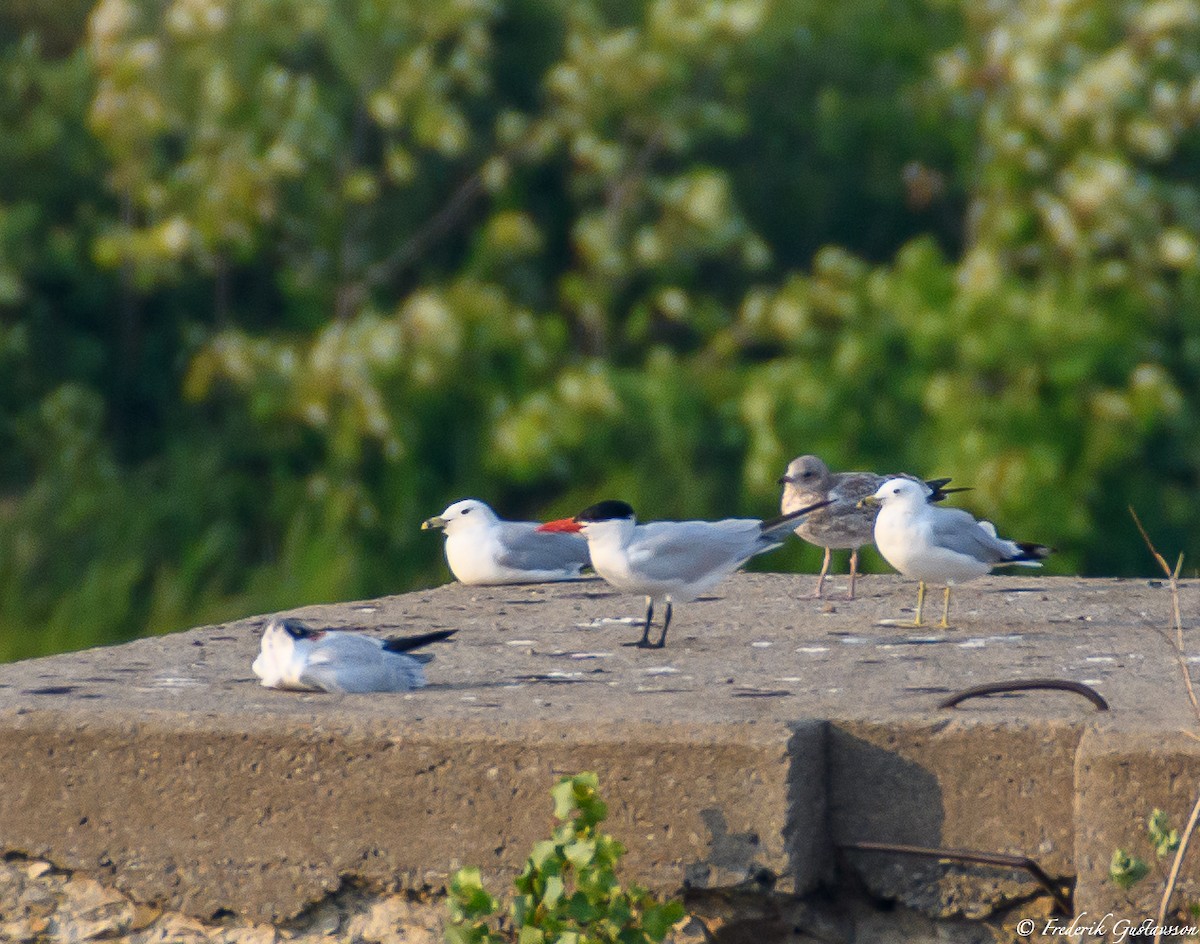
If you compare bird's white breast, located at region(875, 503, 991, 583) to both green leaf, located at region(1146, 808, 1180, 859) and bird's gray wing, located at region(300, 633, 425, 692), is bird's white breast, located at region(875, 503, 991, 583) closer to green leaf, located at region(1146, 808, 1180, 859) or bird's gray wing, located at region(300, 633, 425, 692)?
bird's gray wing, located at region(300, 633, 425, 692)

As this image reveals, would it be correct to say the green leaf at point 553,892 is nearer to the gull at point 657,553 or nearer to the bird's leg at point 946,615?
the gull at point 657,553

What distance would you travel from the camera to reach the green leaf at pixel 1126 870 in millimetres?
2457

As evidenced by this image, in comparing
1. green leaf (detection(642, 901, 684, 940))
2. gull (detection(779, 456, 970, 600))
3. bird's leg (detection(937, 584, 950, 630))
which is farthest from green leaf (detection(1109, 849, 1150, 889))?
gull (detection(779, 456, 970, 600))

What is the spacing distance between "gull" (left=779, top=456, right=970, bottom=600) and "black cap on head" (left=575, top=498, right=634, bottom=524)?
3.34ft

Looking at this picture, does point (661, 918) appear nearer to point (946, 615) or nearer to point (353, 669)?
point (353, 669)

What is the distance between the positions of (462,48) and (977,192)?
2878 millimetres

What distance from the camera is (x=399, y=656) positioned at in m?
3.23

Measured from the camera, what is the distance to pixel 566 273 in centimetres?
1037

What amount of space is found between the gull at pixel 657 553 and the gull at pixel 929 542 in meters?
0.28

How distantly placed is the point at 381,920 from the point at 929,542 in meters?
1.76

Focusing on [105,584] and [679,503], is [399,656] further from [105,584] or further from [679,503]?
[679,503]

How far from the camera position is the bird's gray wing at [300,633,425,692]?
311 centimetres

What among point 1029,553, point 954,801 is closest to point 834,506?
point 1029,553

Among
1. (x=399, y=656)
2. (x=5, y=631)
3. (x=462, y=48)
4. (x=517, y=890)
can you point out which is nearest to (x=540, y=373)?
(x=462, y=48)
